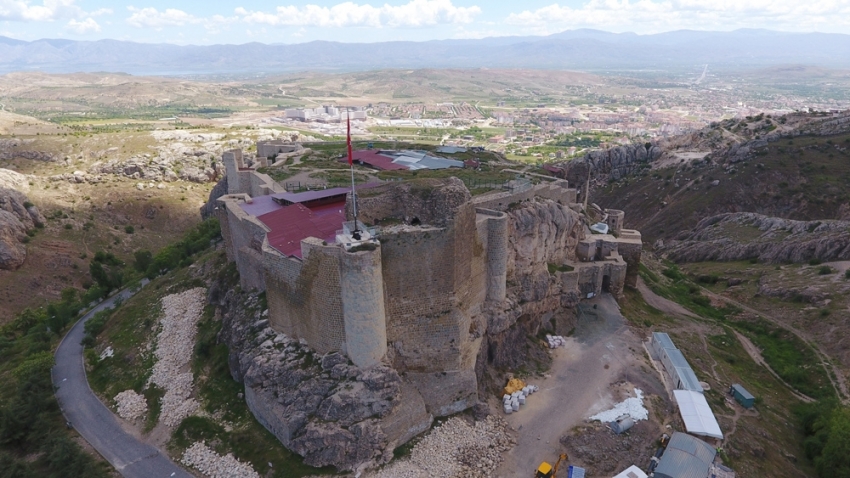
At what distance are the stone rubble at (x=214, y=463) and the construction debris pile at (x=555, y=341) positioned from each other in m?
19.7

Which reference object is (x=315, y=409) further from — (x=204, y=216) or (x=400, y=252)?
(x=204, y=216)

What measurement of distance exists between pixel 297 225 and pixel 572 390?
19.0m

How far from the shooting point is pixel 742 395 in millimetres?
30094

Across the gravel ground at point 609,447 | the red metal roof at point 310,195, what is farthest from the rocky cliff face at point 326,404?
the red metal roof at point 310,195

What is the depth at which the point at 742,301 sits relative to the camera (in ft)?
149

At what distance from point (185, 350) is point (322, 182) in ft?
53.8

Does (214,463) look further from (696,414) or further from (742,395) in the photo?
(742,395)

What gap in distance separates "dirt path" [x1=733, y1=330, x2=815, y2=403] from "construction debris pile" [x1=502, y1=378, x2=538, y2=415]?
61.3 ft

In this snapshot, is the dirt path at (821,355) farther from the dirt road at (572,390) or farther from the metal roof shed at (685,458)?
the metal roof shed at (685,458)

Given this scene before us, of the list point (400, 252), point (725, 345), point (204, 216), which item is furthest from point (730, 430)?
point (204, 216)

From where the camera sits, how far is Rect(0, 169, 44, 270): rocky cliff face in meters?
51.9

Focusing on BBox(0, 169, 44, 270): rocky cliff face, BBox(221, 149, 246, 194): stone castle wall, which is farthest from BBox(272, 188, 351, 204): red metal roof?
BBox(0, 169, 44, 270): rocky cliff face

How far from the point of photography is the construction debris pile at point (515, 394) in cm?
2795

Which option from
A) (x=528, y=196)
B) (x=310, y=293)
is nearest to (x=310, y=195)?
(x=310, y=293)
